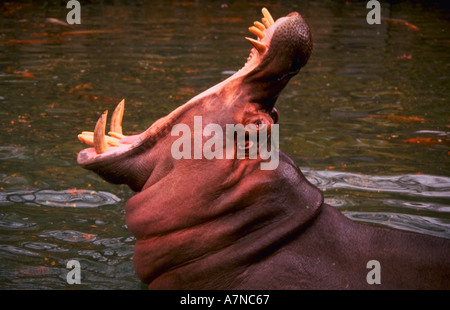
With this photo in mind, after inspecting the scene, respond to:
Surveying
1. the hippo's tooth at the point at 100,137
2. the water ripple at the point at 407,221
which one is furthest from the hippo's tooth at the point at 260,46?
the water ripple at the point at 407,221

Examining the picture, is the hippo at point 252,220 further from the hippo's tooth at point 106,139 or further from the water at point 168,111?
the water at point 168,111

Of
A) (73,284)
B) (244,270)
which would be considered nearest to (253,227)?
(244,270)

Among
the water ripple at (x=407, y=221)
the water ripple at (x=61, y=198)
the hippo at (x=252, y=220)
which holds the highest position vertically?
the hippo at (x=252, y=220)

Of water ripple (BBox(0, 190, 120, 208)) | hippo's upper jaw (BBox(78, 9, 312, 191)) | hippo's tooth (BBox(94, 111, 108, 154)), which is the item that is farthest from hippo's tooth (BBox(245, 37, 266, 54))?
water ripple (BBox(0, 190, 120, 208))

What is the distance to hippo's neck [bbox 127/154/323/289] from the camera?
2832 mm

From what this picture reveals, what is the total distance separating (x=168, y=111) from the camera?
22.2 ft

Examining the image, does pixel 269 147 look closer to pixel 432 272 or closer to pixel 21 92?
pixel 432 272

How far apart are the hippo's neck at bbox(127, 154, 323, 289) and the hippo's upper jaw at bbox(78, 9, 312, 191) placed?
0.57 feet

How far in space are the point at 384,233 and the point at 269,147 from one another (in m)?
0.64

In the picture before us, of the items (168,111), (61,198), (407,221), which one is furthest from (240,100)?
(168,111)

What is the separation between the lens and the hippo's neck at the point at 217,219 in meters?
2.83

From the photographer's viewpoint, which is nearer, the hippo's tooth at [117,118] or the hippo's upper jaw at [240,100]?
the hippo's upper jaw at [240,100]

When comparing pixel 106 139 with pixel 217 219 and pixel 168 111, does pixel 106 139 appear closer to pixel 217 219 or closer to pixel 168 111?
pixel 217 219

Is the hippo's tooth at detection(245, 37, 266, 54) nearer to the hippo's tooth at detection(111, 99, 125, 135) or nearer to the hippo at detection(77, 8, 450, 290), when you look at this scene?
the hippo at detection(77, 8, 450, 290)
